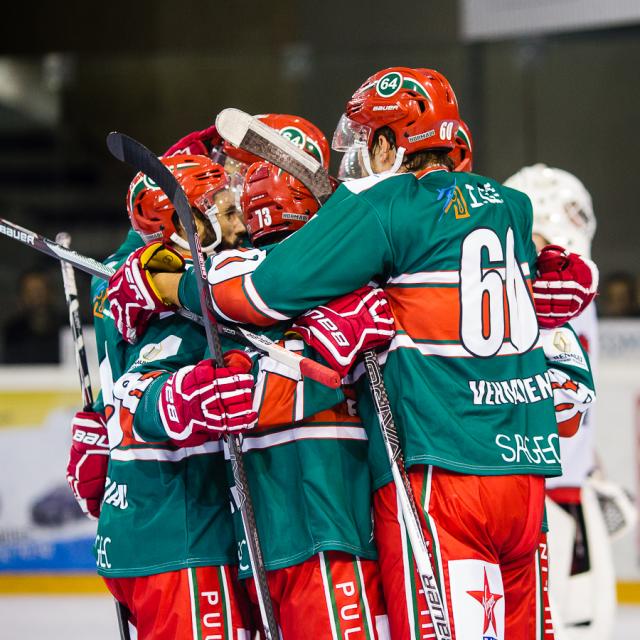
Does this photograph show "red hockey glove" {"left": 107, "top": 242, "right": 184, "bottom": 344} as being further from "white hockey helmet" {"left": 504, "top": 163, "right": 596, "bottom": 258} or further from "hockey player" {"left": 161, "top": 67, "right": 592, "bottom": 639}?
"white hockey helmet" {"left": 504, "top": 163, "right": 596, "bottom": 258}

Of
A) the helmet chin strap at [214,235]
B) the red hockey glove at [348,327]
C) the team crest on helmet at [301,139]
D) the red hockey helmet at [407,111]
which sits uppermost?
the team crest on helmet at [301,139]

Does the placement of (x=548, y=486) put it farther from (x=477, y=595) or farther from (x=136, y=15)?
(x=136, y=15)

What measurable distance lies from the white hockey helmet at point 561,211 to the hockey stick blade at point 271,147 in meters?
1.23

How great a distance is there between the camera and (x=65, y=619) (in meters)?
4.93

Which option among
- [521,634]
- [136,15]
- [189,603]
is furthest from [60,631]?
[136,15]

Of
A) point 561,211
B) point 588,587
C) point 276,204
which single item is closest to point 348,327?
point 276,204

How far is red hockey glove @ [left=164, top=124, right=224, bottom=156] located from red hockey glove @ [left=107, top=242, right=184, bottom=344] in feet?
2.24

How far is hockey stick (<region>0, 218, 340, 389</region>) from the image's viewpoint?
1793 mm

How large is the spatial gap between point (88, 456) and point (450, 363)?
861mm

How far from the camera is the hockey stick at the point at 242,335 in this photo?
1.79 metres

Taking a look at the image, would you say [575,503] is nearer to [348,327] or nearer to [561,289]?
[561,289]

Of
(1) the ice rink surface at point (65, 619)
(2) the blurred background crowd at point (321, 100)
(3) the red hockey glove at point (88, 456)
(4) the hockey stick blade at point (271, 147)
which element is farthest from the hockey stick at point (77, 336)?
(2) the blurred background crowd at point (321, 100)

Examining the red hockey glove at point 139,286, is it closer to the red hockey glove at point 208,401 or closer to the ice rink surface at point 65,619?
the red hockey glove at point 208,401

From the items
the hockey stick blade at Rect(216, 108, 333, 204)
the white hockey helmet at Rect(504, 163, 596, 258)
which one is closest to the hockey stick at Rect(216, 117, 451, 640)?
the hockey stick blade at Rect(216, 108, 333, 204)
